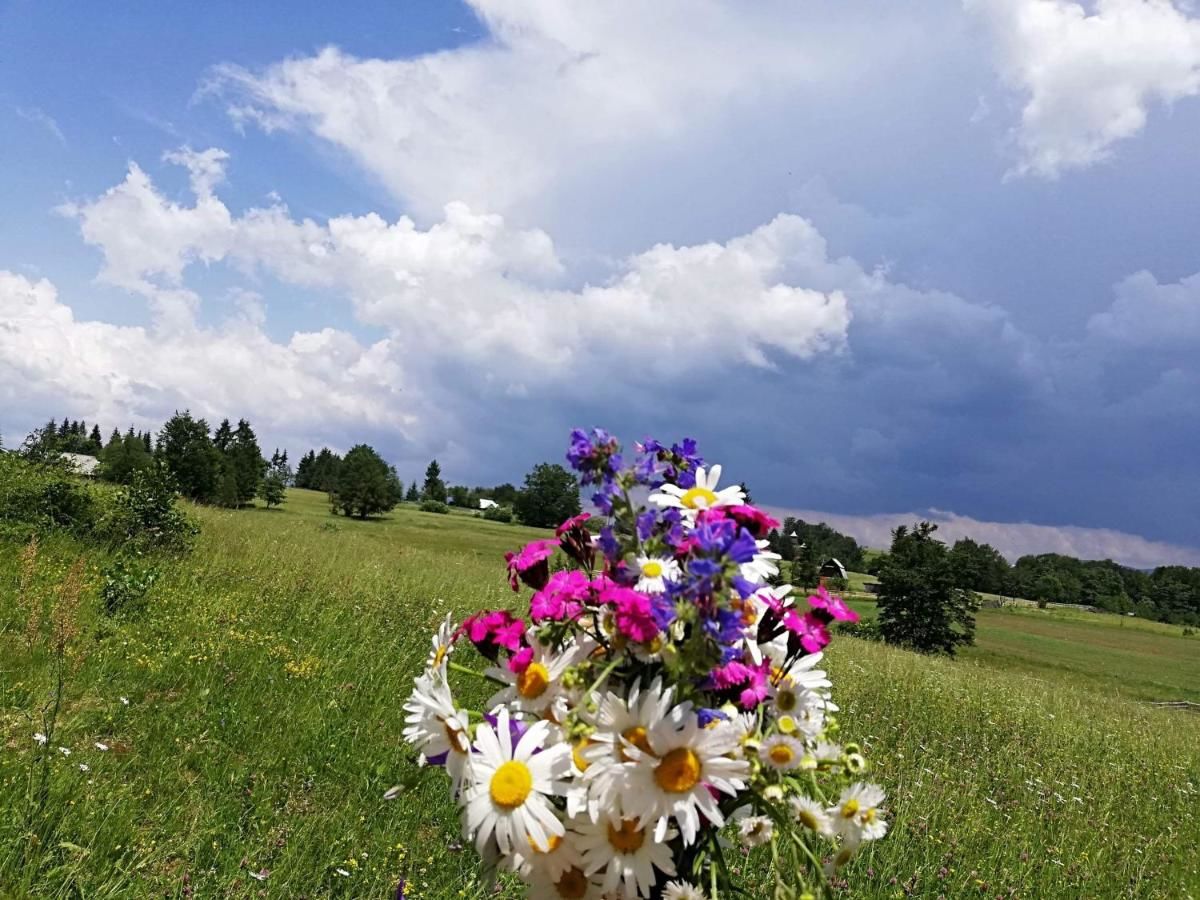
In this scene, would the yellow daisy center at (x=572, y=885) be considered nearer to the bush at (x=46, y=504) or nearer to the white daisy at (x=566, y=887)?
the white daisy at (x=566, y=887)

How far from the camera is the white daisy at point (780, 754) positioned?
1.14m

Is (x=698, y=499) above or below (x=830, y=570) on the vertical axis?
above

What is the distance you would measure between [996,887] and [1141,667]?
122 ft

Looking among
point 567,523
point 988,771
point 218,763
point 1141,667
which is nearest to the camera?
point 567,523

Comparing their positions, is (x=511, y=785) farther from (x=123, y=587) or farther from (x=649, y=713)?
(x=123, y=587)

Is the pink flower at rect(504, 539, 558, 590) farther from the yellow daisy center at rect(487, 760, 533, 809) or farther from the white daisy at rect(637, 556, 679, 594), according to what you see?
the yellow daisy center at rect(487, 760, 533, 809)

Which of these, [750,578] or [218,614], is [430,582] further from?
[750,578]

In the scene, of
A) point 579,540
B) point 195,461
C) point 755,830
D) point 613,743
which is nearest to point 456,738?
point 613,743

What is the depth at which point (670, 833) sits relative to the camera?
1121mm

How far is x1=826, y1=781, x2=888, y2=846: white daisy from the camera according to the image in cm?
128

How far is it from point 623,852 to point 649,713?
8.8 inches

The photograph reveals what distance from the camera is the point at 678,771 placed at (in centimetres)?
110

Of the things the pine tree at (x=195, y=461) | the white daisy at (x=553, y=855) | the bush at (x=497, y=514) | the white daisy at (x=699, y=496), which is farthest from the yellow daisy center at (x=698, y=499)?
the bush at (x=497, y=514)

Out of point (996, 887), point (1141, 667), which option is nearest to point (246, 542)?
point (996, 887)
